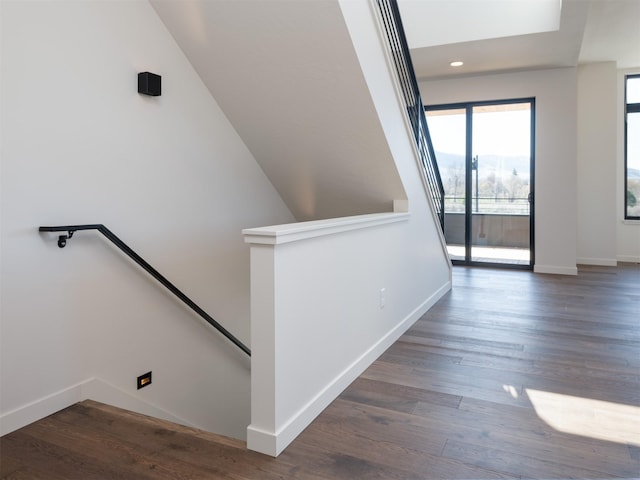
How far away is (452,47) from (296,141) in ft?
9.48

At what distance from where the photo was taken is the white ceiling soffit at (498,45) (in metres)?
4.76

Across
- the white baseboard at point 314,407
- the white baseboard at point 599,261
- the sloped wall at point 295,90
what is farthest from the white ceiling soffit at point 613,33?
the white baseboard at point 314,407

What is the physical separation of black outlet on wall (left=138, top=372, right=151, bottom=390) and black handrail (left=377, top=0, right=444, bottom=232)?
248 centimetres

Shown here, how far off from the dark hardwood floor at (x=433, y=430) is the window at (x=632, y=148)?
4.85 meters

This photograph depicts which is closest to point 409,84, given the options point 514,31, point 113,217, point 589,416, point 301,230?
point 514,31

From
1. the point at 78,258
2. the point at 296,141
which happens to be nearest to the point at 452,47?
the point at 296,141

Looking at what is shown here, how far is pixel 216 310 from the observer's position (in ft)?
10.9

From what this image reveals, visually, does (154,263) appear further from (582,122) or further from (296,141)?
(582,122)

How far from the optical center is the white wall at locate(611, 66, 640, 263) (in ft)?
23.4

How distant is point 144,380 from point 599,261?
6733 mm

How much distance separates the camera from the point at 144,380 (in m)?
2.73

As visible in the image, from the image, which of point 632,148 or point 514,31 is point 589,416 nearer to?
point 514,31

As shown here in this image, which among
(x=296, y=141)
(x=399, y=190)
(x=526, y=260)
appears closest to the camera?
(x=296, y=141)

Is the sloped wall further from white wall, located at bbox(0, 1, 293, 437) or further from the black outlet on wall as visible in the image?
the black outlet on wall
